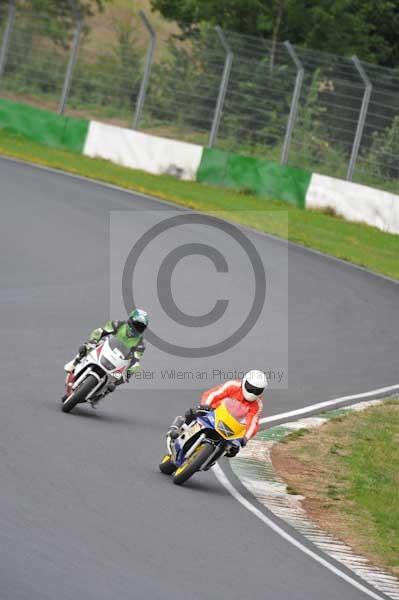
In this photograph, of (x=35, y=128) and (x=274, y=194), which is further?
(x=35, y=128)

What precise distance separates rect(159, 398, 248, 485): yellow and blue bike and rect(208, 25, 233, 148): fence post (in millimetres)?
24551

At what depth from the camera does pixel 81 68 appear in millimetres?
38219

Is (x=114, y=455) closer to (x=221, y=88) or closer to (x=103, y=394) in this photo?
(x=103, y=394)

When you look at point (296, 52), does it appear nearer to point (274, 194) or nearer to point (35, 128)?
point (274, 194)

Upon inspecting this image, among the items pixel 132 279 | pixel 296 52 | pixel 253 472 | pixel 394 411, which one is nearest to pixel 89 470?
pixel 253 472

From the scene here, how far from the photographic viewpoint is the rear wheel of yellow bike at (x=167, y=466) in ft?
39.5

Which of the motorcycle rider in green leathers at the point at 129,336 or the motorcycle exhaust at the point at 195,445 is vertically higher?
the motorcycle rider in green leathers at the point at 129,336

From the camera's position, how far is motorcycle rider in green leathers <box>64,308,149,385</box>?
13.7 metres

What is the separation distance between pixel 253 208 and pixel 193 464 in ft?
67.0

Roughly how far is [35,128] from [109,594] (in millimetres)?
30257

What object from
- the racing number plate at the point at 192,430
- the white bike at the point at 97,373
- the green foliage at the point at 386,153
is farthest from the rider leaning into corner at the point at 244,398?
the green foliage at the point at 386,153

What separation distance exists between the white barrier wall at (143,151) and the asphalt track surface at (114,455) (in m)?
10.5

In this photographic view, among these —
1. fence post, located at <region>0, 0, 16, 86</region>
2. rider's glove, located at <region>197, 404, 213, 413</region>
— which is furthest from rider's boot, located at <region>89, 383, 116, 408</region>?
fence post, located at <region>0, 0, 16, 86</region>

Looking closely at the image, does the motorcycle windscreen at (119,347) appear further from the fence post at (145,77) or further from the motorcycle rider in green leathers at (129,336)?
the fence post at (145,77)
